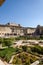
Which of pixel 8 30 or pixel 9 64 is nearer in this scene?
pixel 9 64

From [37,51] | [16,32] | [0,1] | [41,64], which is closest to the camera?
[0,1]

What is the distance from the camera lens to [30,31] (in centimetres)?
4269

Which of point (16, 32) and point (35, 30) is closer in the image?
point (16, 32)

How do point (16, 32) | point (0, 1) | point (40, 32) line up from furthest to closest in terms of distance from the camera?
point (40, 32), point (16, 32), point (0, 1)

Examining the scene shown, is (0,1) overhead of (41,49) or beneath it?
overhead

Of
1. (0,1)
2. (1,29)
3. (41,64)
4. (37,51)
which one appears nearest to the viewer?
(0,1)

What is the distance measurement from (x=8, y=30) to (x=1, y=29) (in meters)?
2.70

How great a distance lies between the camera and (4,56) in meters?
10.0

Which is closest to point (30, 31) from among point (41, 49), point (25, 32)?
point (25, 32)

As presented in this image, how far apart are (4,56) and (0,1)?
862 cm

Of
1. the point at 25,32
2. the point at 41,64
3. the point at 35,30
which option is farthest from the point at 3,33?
the point at 41,64

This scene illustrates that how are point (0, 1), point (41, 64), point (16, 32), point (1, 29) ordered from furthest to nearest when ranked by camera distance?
point (16, 32), point (1, 29), point (41, 64), point (0, 1)

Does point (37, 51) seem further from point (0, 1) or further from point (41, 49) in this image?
point (0, 1)

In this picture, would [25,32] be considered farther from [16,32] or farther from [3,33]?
[3,33]
